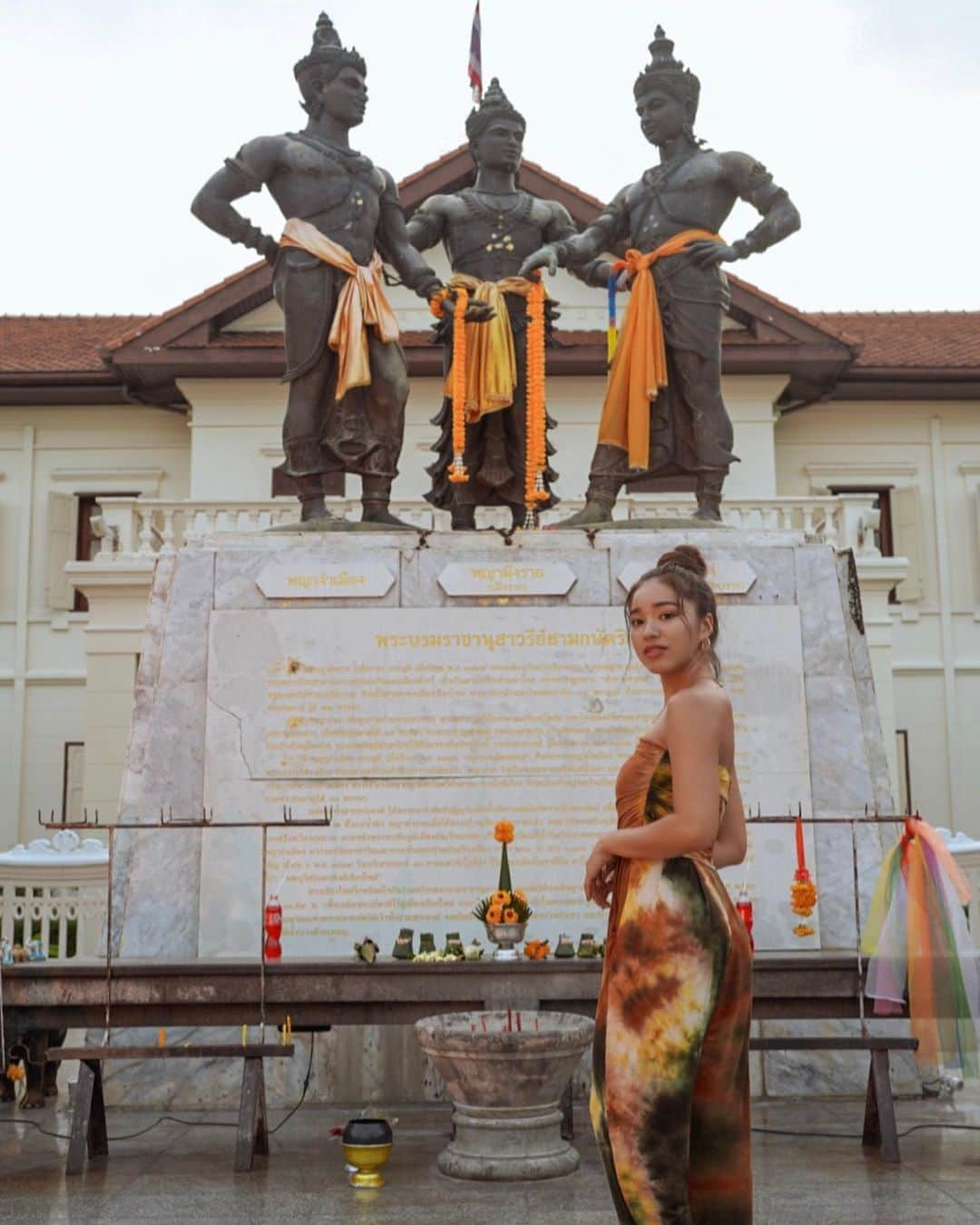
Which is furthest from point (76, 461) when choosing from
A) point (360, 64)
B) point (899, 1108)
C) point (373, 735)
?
point (899, 1108)

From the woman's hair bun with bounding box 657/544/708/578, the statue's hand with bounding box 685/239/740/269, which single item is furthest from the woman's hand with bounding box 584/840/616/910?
the statue's hand with bounding box 685/239/740/269

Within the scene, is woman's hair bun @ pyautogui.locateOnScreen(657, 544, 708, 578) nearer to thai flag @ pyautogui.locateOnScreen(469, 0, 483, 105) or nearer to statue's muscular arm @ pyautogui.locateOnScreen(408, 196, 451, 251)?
statue's muscular arm @ pyautogui.locateOnScreen(408, 196, 451, 251)

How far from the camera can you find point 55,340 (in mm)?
24406

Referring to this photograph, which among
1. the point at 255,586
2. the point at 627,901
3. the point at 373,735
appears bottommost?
the point at 627,901

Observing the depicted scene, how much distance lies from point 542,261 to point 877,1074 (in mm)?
4937

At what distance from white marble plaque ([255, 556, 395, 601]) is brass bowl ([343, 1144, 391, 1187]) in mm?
3120

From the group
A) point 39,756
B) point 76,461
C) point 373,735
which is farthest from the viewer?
point 76,461

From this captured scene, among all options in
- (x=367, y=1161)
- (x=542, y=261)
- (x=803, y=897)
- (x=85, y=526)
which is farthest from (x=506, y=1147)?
(x=85, y=526)

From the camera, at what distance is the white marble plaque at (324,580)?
7410mm

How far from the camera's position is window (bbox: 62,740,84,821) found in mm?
21047

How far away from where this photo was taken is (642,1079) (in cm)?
288

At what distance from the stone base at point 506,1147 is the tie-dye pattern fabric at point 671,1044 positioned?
6.93 feet

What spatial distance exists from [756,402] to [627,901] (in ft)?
65.4

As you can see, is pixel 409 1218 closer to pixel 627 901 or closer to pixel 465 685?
pixel 627 901
